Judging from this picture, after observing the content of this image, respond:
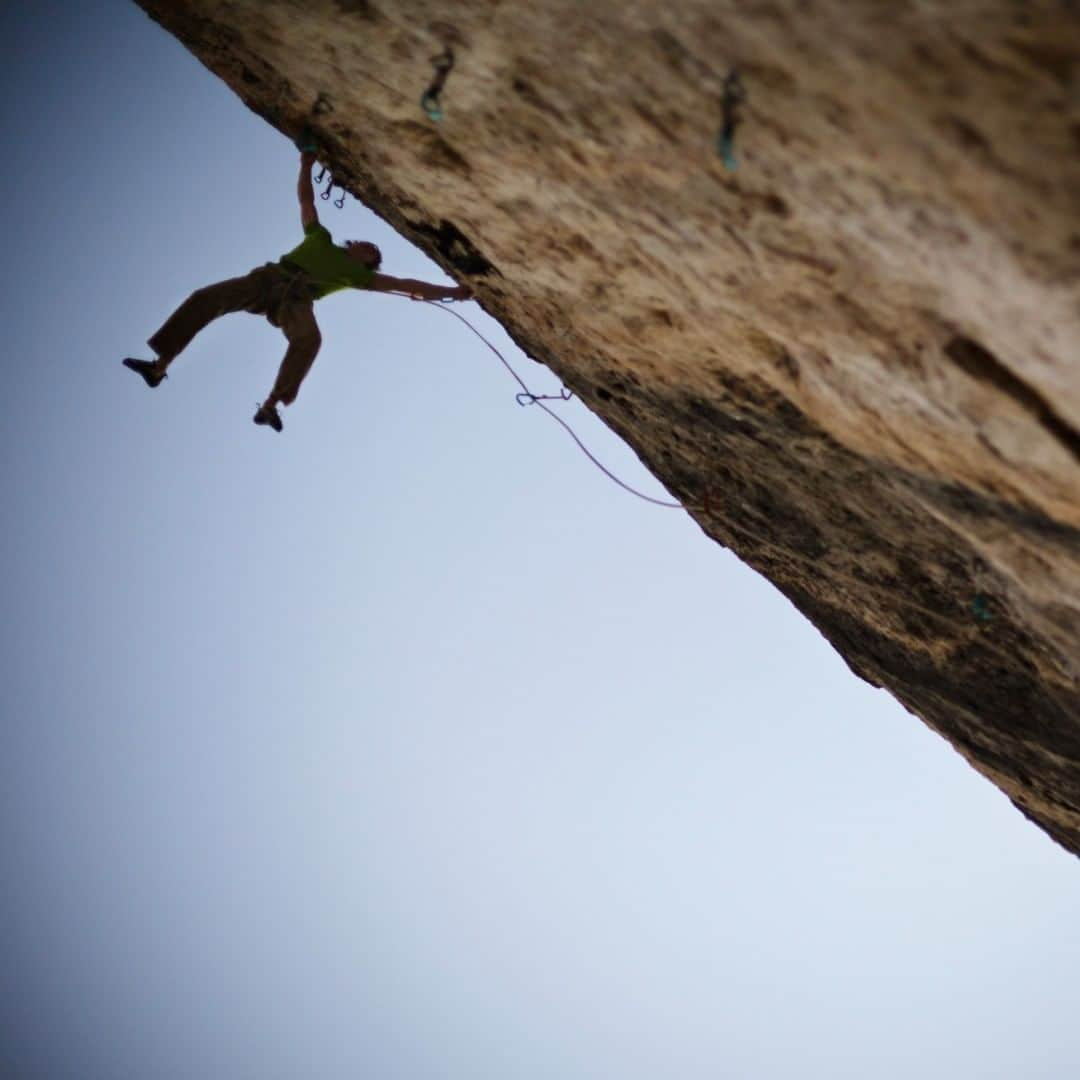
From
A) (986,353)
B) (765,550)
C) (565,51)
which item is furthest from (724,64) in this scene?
(765,550)

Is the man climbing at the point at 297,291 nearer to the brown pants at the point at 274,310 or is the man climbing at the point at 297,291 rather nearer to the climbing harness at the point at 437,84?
the brown pants at the point at 274,310

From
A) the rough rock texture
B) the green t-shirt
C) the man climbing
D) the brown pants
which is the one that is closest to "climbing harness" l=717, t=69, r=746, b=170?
the rough rock texture

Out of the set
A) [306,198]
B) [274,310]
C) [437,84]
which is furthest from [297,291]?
[437,84]

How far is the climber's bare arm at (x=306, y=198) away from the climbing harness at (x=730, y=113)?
416cm

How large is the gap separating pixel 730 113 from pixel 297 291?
14.5 feet

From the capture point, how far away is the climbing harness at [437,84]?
4.40 meters

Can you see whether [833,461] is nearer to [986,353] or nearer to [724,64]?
[986,353]

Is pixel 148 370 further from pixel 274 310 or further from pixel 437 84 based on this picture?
pixel 437 84

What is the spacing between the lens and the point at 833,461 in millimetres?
5332

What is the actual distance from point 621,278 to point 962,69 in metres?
2.62

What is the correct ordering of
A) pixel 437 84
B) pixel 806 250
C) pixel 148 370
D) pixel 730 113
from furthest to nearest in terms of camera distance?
pixel 148 370, pixel 437 84, pixel 806 250, pixel 730 113

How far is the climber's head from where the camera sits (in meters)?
6.92

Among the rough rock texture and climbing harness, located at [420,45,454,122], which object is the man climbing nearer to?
the rough rock texture

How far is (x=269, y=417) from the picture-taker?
6.72m
